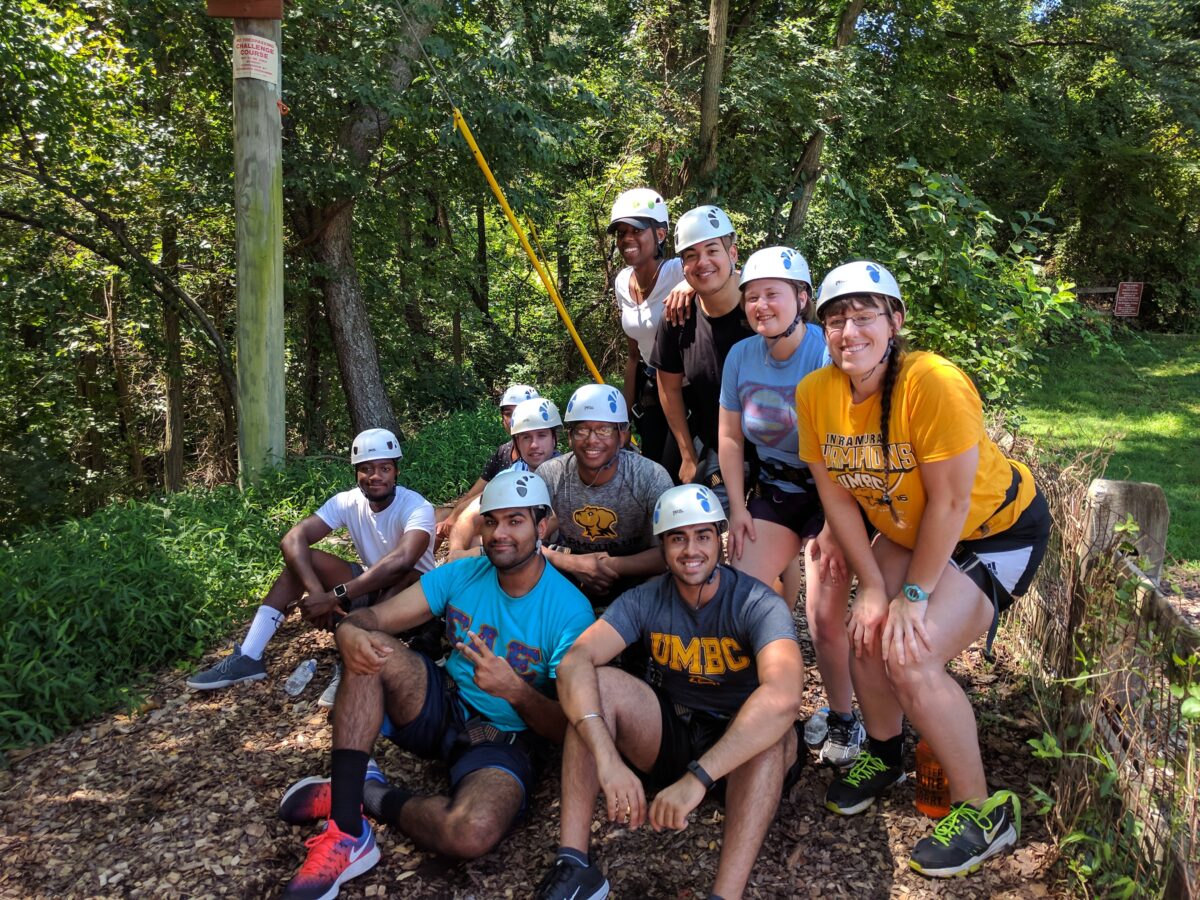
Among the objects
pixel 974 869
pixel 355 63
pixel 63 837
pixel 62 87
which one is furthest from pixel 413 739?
pixel 62 87

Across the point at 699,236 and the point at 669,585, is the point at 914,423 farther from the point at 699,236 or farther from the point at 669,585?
the point at 699,236

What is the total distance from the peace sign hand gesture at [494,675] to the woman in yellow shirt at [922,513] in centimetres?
130

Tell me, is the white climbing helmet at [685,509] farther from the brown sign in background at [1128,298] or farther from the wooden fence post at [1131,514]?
the brown sign in background at [1128,298]

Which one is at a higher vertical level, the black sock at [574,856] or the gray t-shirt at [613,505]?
the gray t-shirt at [613,505]

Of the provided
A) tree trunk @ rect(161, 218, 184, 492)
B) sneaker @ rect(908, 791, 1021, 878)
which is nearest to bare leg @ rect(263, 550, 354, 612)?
sneaker @ rect(908, 791, 1021, 878)

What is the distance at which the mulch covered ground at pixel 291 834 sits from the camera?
3.14 m

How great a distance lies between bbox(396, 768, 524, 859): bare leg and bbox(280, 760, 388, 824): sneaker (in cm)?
30

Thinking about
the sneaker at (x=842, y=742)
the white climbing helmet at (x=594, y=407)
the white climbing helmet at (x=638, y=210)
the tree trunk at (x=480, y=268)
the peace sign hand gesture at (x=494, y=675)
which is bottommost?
the sneaker at (x=842, y=742)

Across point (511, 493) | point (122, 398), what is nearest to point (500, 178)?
point (511, 493)

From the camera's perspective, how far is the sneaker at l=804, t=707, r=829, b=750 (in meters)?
3.85

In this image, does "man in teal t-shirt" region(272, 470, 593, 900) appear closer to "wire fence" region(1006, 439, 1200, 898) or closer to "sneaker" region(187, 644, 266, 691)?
"sneaker" region(187, 644, 266, 691)


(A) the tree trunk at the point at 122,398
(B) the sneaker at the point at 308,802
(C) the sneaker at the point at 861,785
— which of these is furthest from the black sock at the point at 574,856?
(A) the tree trunk at the point at 122,398

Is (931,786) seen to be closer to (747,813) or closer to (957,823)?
(957,823)

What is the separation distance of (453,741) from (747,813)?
4.19ft
